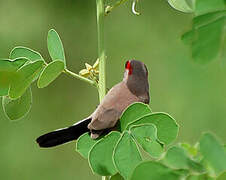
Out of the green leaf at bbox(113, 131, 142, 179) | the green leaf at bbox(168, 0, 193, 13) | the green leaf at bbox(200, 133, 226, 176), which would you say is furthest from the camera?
the green leaf at bbox(168, 0, 193, 13)

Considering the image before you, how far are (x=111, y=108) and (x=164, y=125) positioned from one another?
0.25 feet

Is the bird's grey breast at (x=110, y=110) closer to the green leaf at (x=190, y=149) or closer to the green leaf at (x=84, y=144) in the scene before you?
the green leaf at (x=84, y=144)

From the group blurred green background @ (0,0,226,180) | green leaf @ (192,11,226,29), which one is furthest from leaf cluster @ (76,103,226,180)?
blurred green background @ (0,0,226,180)

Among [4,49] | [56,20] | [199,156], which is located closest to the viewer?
[199,156]

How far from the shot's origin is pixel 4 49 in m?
3.26

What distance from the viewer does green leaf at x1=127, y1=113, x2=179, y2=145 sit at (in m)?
0.76

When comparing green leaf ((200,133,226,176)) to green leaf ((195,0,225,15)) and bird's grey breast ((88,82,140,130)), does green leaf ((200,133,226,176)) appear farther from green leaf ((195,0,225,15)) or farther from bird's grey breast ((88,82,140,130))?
bird's grey breast ((88,82,140,130))

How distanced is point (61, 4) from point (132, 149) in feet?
9.68

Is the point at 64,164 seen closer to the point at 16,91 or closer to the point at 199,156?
the point at 16,91

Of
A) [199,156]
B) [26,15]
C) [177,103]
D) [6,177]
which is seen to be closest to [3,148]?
[6,177]

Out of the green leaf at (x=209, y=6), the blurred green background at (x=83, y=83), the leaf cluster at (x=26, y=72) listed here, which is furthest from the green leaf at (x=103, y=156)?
the blurred green background at (x=83, y=83)

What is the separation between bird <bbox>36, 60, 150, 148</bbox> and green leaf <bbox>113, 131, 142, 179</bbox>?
2.4 inches

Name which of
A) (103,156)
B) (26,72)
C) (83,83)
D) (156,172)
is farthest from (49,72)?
(83,83)

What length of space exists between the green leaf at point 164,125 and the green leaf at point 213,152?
18 centimetres
